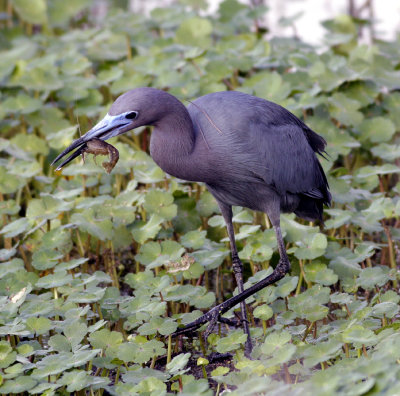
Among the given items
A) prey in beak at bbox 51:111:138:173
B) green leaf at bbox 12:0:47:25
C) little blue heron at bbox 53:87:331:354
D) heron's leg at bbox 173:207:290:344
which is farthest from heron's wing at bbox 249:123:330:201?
green leaf at bbox 12:0:47:25

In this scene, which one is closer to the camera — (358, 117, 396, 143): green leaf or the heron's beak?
the heron's beak

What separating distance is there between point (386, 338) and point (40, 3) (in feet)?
16.6

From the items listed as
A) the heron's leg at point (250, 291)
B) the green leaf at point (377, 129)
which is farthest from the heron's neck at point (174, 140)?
the green leaf at point (377, 129)

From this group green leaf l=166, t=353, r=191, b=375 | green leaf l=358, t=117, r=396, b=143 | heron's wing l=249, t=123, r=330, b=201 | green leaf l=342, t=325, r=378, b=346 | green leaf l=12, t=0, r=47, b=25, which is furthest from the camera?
green leaf l=12, t=0, r=47, b=25

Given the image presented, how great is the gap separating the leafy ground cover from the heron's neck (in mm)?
449

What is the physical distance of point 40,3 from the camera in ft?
22.2

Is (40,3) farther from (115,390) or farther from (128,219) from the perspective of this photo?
(115,390)

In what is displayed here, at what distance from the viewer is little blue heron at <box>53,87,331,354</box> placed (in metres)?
3.15

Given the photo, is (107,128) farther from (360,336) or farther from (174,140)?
(360,336)

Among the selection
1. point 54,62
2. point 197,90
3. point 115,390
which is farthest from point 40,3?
point 115,390

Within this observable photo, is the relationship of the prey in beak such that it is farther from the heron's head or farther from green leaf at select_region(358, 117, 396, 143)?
green leaf at select_region(358, 117, 396, 143)

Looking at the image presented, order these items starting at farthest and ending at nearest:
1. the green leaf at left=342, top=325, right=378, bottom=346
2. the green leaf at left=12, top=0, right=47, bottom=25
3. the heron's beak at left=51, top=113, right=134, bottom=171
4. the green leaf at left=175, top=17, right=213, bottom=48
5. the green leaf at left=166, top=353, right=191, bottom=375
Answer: the green leaf at left=12, top=0, right=47, bottom=25 → the green leaf at left=175, top=17, right=213, bottom=48 → the heron's beak at left=51, top=113, right=134, bottom=171 → the green leaf at left=166, top=353, right=191, bottom=375 → the green leaf at left=342, top=325, right=378, bottom=346

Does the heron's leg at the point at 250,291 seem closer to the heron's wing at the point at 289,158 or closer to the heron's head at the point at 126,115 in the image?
the heron's wing at the point at 289,158

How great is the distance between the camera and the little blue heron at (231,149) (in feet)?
10.3
